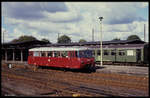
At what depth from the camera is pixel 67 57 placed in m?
20.4

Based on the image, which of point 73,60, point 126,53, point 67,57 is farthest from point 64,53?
point 126,53

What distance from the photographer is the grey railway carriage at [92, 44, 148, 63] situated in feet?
88.3

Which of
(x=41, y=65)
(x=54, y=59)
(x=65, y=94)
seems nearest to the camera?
(x=65, y=94)

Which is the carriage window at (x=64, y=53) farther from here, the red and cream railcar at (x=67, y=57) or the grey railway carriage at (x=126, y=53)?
the grey railway carriage at (x=126, y=53)

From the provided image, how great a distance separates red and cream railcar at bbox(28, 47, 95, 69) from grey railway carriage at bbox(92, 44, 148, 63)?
358 inches

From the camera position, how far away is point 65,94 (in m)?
10.8

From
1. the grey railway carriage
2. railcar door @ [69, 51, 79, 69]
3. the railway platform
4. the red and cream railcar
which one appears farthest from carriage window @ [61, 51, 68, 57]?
the grey railway carriage

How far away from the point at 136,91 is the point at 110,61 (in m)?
18.7

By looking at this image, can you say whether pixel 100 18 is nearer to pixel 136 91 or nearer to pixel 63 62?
pixel 63 62

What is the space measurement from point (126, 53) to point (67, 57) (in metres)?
11.3

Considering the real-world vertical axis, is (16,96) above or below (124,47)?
below

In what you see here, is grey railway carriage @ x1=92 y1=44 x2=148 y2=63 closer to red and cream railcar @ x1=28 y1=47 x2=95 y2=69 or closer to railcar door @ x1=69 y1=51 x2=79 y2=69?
red and cream railcar @ x1=28 y1=47 x2=95 y2=69

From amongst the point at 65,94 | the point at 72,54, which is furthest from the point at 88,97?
the point at 72,54

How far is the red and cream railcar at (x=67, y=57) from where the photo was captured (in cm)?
1950
